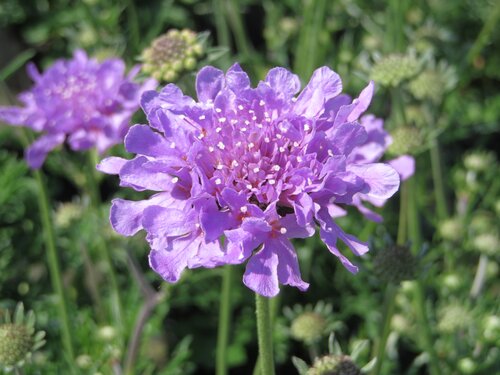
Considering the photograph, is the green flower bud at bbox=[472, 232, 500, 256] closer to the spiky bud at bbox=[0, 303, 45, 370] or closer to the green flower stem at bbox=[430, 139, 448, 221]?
the green flower stem at bbox=[430, 139, 448, 221]

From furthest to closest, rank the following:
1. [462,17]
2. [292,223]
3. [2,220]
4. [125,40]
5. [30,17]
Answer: [30,17] < [462,17] < [125,40] < [2,220] < [292,223]

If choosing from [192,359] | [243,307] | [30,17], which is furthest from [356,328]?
[30,17]

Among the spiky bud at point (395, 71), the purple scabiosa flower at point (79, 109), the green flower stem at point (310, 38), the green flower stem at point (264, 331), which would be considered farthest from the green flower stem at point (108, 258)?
the green flower stem at point (264, 331)

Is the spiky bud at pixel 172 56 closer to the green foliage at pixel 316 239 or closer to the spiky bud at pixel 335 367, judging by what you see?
the green foliage at pixel 316 239

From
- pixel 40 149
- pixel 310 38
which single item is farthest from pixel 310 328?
pixel 310 38

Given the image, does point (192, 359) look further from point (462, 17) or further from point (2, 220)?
point (462, 17)

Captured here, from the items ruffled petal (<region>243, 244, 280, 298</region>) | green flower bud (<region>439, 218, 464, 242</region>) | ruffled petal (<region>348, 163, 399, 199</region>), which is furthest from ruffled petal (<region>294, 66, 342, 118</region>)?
green flower bud (<region>439, 218, 464, 242</region>)
